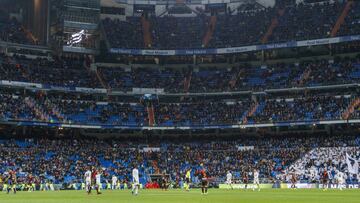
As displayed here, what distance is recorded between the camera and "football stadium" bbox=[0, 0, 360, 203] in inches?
3039

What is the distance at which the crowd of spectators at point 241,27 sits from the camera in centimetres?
9350

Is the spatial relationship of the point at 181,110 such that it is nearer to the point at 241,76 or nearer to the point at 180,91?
the point at 180,91

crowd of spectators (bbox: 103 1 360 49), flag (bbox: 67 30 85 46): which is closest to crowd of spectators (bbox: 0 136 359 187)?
flag (bbox: 67 30 85 46)

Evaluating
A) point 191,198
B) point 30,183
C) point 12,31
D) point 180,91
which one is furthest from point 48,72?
point 191,198

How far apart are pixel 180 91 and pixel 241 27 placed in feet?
55.9

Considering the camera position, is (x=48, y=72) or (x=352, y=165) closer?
(x=352, y=165)

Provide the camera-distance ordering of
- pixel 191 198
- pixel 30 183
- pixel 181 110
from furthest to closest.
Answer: pixel 181 110 → pixel 30 183 → pixel 191 198

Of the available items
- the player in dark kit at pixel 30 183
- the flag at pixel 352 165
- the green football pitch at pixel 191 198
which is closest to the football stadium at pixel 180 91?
the flag at pixel 352 165

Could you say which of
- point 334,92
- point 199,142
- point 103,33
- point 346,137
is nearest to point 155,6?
point 103,33

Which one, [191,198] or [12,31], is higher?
[12,31]

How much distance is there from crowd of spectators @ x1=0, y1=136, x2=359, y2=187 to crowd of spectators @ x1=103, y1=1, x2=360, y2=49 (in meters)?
18.4

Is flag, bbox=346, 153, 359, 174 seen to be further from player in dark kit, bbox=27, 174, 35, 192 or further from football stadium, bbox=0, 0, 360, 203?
player in dark kit, bbox=27, 174, 35, 192

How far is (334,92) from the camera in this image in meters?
87.4

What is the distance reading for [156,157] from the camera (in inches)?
3305
